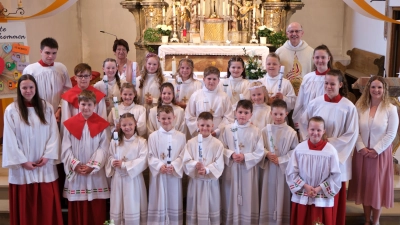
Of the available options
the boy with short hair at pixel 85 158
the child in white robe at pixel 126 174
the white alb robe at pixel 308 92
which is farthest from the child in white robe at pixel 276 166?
the boy with short hair at pixel 85 158

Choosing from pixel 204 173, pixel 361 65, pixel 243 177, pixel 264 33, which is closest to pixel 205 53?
pixel 264 33

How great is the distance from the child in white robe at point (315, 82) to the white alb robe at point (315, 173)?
0.74m

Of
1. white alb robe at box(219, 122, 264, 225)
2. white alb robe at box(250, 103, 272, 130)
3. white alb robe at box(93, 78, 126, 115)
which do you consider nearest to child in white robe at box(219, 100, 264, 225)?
white alb robe at box(219, 122, 264, 225)

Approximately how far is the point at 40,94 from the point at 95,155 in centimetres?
100

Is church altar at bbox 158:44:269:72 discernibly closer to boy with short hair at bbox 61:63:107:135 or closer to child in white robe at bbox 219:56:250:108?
child in white robe at bbox 219:56:250:108

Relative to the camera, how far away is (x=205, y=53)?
1034 centimetres

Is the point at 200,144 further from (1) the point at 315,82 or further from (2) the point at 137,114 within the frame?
(1) the point at 315,82

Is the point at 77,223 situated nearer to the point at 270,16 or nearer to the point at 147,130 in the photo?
the point at 147,130

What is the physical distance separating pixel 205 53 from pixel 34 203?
5988 millimetres

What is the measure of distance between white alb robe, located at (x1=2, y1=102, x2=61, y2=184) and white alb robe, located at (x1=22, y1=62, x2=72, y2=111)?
0.46 meters

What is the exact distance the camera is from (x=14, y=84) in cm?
578

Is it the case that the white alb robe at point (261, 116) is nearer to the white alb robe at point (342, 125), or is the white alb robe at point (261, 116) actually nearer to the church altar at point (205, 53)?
the white alb robe at point (342, 125)

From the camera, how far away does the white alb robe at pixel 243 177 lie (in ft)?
16.4

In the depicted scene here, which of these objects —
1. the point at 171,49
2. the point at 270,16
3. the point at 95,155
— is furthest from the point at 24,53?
the point at 270,16
